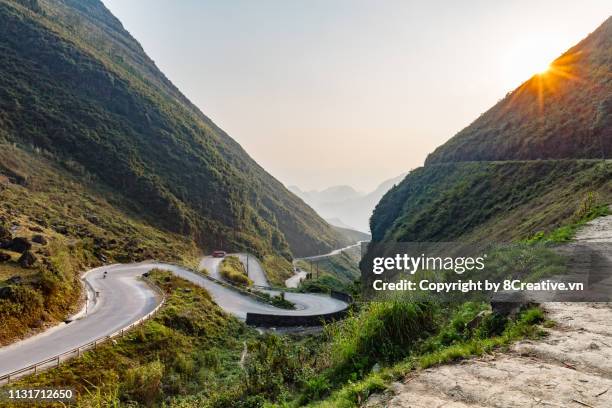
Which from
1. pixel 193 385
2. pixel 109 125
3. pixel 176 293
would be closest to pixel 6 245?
pixel 176 293

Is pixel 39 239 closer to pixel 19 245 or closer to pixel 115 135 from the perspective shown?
pixel 19 245

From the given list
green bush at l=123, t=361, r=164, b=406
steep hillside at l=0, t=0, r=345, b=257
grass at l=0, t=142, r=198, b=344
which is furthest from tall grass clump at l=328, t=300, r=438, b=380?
steep hillside at l=0, t=0, r=345, b=257

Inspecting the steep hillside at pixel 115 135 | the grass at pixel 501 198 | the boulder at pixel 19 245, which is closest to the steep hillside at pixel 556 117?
the grass at pixel 501 198

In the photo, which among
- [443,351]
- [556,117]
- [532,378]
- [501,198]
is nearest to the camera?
[532,378]

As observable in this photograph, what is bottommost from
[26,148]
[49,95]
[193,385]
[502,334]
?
[193,385]

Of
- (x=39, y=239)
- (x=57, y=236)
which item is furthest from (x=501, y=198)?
(x=57, y=236)

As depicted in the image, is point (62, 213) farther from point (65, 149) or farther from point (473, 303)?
point (473, 303)

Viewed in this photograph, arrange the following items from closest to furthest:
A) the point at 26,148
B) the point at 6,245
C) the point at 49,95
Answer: the point at 6,245
the point at 26,148
the point at 49,95
